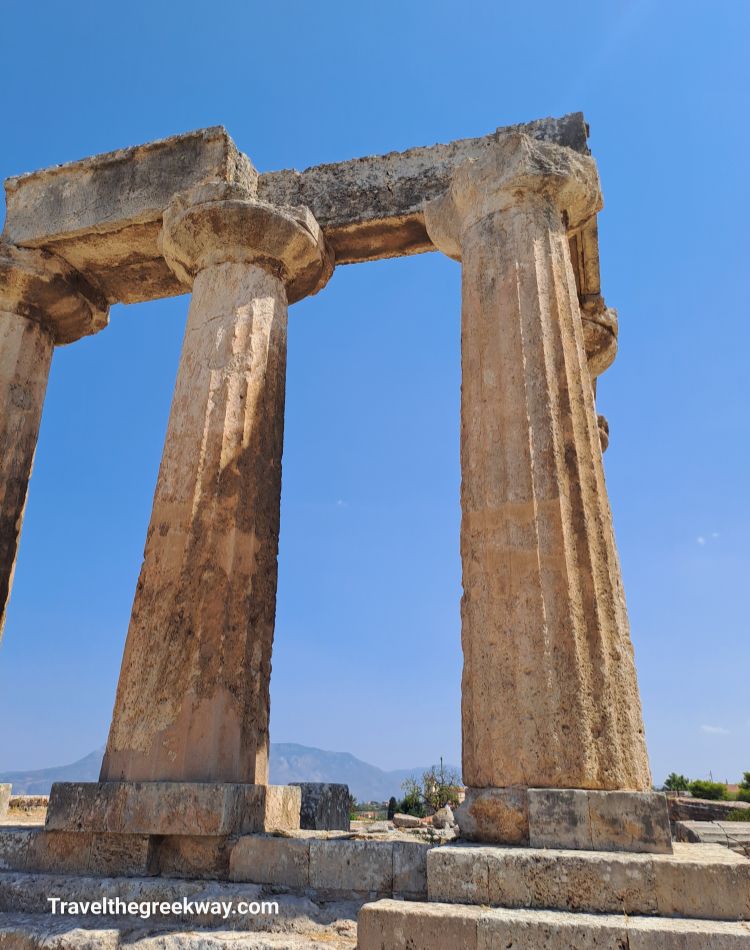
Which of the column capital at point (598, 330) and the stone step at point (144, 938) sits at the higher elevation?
the column capital at point (598, 330)

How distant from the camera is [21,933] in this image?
4949mm

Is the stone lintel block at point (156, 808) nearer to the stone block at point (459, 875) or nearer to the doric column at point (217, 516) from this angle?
the doric column at point (217, 516)

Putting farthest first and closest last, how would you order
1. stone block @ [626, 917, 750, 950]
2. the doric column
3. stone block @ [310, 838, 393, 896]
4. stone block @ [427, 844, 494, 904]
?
the doric column → stone block @ [310, 838, 393, 896] → stone block @ [427, 844, 494, 904] → stone block @ [626, 917, 750, 950]

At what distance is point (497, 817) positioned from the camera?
199 inches

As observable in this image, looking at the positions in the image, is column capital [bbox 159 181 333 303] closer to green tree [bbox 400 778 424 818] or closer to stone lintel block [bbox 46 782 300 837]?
stone lintel block [bbox 46 782 300 837]

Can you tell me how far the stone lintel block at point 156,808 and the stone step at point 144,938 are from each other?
798mm

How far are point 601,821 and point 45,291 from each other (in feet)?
31.1

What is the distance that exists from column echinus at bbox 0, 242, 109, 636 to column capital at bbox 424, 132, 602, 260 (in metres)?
5.72

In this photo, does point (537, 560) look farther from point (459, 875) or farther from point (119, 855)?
point (119, 855)

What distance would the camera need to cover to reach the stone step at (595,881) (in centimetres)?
421

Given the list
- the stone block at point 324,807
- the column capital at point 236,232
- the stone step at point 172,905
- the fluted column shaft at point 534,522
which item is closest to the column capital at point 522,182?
the fluted column shaft at point 534,522

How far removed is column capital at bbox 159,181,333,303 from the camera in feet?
27.9

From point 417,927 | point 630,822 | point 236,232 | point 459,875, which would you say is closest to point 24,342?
point 236,232

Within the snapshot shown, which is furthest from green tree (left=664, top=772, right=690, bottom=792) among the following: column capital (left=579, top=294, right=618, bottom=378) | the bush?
column capital (left=579, top=294, right=618, bottom=378)
